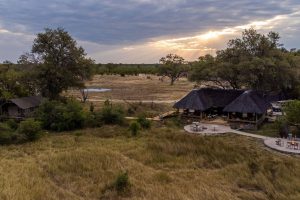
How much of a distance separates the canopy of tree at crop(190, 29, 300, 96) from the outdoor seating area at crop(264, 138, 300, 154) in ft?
40.5

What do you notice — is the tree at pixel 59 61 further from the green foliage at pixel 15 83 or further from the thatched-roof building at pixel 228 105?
the thatched-roof building at pixel 228 105

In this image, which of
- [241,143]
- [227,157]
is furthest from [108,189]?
[241,143]

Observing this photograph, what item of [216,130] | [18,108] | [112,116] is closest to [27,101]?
[18,108]

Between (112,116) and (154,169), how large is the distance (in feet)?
52.8

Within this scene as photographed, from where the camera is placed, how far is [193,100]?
38.2 m

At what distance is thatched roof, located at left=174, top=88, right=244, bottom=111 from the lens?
37.9 m

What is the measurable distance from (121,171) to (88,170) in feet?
6.29

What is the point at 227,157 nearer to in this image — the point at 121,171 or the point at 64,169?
the point at 121,171

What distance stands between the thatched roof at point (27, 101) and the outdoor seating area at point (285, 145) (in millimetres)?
25368

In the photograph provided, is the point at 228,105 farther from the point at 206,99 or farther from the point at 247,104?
the point at 206,99

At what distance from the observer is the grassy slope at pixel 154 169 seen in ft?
55.7

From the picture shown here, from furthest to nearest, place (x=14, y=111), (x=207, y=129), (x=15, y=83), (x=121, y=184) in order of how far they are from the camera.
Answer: (x=15, y=83) → (x=14, y=111) → (x=207, y=129) → (x=121, y=184)

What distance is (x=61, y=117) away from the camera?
3491 centimetres

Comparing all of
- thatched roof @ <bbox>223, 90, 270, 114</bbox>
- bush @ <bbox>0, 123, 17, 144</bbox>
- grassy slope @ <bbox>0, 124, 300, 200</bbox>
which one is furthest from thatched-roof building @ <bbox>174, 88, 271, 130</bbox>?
bush @ <bbox>0, 123, 17, 144</bbox>
